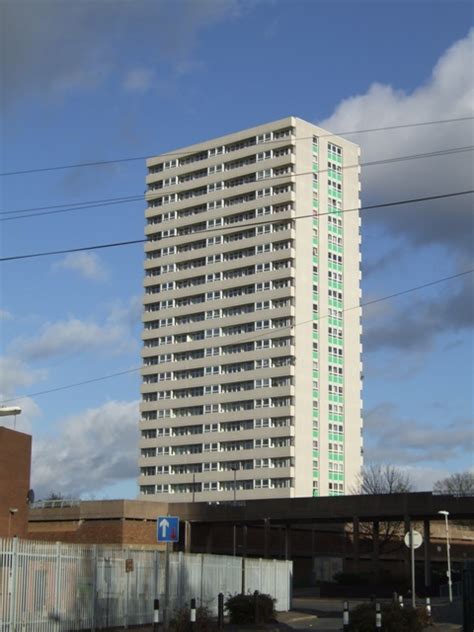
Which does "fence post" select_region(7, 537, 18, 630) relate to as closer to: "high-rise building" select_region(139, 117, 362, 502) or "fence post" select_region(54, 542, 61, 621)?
"fence post" select_region(54, 542, 61, 621)

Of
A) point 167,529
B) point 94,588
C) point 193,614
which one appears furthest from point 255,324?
point 167,529

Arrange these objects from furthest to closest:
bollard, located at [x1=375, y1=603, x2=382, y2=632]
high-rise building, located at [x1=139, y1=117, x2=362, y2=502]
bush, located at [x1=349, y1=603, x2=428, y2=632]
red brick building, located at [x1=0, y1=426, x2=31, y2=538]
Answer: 1. high-rise building, located at [x1=139, y1=117, x2=362, y2=502]
2. red brick building, located at [x1=0, y1=426, x2=31, y2=538]
3. bush, located at [x1=349, y1=603, x2=428, y2=632]
4. bollard, located at [x1=375, y1=603, x2=382, y2=632]

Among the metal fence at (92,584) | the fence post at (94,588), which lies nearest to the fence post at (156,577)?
the metal fence at (92,584)

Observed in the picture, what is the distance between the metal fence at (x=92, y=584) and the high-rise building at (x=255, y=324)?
83870 mm

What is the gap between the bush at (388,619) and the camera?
25344mm

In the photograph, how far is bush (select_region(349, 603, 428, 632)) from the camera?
25344mm

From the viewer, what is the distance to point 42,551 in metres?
24.6

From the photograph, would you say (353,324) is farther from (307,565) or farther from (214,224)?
(307,565)

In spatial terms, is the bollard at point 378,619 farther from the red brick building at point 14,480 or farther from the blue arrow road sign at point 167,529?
the red brick building at point 14,480

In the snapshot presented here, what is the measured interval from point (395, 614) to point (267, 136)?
357ft

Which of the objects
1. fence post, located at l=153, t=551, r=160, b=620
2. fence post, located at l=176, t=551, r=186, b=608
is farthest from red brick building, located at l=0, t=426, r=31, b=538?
fence post, located at l=153, t=551, r=160, b=620

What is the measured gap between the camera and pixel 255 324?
5022 inches

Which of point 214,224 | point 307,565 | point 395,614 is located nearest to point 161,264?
point 214,224

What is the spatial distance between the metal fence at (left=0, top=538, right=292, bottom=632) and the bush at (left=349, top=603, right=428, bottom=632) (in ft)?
17.5
